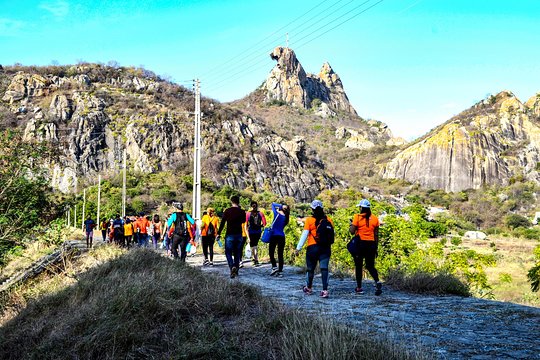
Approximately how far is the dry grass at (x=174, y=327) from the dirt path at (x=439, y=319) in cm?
81

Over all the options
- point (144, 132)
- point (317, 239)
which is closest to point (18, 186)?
point (317, 239)

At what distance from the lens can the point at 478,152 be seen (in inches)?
4712

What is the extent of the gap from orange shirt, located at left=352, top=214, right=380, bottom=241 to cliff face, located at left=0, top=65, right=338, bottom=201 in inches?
2553

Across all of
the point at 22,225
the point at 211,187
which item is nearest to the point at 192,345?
the point at 22,225

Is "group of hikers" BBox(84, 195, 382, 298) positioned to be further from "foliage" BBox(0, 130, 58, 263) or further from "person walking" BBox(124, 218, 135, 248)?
"foliage" BBox(0, 130, 58, 263)

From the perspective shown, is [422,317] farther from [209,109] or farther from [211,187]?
[209,109]

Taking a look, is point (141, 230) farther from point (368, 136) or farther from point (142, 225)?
point (368, 136)

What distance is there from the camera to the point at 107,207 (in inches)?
2211

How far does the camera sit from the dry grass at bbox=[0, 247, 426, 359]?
4301 mm

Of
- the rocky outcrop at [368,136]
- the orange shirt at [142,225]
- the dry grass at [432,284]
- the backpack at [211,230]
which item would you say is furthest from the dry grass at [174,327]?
the rocky outcrop at [368,136]

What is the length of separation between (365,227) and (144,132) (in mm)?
74452

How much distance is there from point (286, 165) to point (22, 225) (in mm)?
79436

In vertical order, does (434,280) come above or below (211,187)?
below

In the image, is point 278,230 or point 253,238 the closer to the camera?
point 278,230
